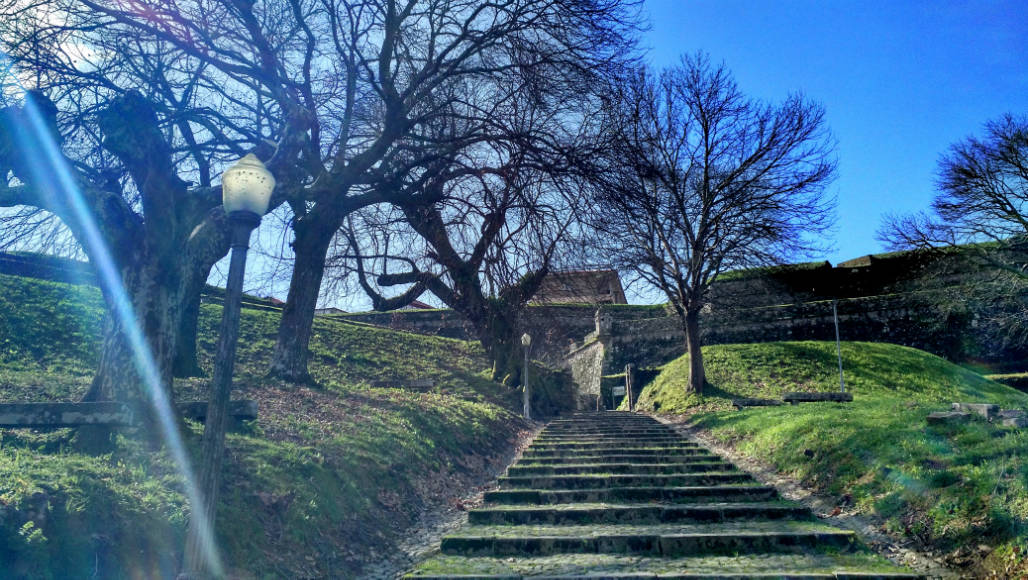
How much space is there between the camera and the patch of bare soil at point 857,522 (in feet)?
14.6

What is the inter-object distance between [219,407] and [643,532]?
365 cm

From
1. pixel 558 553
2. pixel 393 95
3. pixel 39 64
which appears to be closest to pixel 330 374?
pixel 393 95

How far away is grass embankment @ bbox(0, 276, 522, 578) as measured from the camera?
3.90 m

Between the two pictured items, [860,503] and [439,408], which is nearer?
[860,503]

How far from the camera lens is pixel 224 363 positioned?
4.12 meters

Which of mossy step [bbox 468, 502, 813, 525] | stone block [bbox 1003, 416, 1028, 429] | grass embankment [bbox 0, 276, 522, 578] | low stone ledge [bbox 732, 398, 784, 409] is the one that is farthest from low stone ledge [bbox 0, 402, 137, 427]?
low stone ledge [bbox 732, 398, 784, 409]

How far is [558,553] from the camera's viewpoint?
16.6 feet

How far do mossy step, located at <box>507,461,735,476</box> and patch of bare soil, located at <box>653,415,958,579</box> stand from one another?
0.72 metres

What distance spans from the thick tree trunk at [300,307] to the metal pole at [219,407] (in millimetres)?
6618

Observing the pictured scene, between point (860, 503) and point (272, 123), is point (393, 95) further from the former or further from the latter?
point (860, 503)

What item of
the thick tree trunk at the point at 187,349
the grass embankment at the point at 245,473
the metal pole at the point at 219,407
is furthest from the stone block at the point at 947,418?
the thick tree trunk at the point at 187,349

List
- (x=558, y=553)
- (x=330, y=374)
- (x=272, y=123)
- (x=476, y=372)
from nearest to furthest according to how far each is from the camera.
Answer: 1. (x=558, y=553)
2. (x=272, y=123)
3. (x=330, y=374)
4. (x=476, y=372)

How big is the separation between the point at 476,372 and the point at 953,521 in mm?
15723

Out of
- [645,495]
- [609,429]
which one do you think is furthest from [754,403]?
[645,495]
